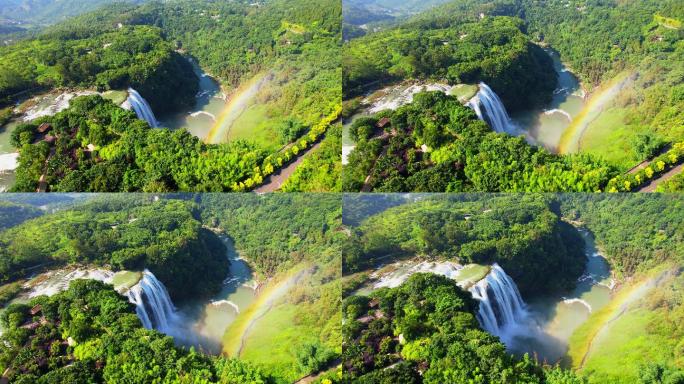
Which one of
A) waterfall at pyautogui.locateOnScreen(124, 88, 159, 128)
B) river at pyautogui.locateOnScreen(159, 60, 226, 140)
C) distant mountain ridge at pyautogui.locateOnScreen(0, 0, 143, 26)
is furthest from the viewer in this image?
distant mountain ridge at pyautogui.locateOnScreen(0, 0, 143, 26)

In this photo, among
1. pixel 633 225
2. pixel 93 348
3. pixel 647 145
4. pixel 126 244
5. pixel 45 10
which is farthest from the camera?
pixel 45 10

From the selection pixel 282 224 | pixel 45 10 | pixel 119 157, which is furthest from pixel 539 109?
pixel 45 10

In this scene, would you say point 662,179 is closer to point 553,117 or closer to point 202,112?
point 553,117

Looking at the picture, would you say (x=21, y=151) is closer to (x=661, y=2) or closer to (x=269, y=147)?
(x=269, y=147)

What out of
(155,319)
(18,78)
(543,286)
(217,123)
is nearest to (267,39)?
(217,123)

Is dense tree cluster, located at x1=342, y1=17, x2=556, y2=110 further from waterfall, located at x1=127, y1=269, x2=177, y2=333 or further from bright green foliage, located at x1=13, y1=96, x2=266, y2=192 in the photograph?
waterfall, located at x1=127, y1=269, x2=177, y2=333

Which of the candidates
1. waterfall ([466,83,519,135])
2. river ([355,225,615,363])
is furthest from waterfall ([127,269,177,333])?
waterfall ([466,83,519,135])
